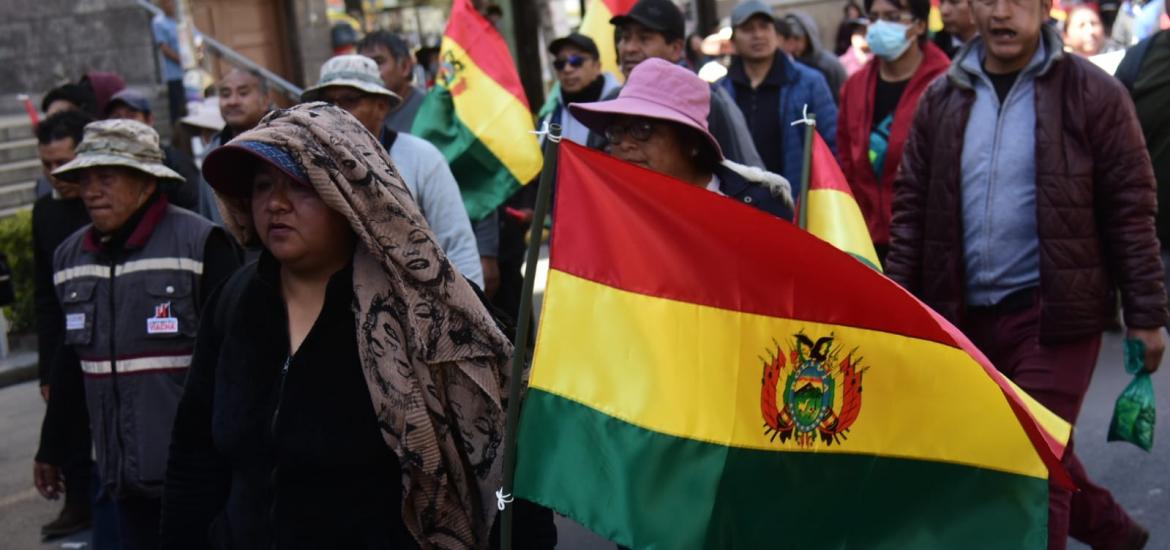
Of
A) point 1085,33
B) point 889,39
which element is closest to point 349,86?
point 889,39

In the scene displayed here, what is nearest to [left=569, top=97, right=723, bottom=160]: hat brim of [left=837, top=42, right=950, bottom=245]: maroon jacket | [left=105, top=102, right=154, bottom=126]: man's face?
[left=837, top=42, right=950, bottom=245]: maroon jacket

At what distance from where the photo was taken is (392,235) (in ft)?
10.5

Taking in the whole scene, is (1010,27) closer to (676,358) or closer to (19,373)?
(676,358)

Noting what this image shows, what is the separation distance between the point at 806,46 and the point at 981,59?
19.5 feet

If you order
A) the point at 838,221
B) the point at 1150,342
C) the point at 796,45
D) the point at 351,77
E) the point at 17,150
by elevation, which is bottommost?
the point at 17,150

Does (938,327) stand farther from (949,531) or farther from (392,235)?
(392,235)

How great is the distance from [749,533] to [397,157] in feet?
9.02

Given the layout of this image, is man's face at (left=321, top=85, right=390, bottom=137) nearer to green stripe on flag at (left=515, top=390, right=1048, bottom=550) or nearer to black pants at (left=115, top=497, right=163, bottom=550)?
black pants at (left=115, top=497, right=163, bottom=550)

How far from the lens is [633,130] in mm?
4555

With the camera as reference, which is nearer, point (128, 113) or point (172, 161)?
point (172, 161)

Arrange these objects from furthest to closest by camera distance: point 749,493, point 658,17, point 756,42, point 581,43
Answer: point 581,43
point 756,42
point 658,17
point 749,493

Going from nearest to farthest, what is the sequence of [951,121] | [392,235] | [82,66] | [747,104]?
1. [392,235]
2. [951,121]
3. [747,104]
4. [82,66]

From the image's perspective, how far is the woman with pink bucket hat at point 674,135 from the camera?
14.8 feet

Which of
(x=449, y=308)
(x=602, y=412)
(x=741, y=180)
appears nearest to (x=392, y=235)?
(x=449, y=308)
